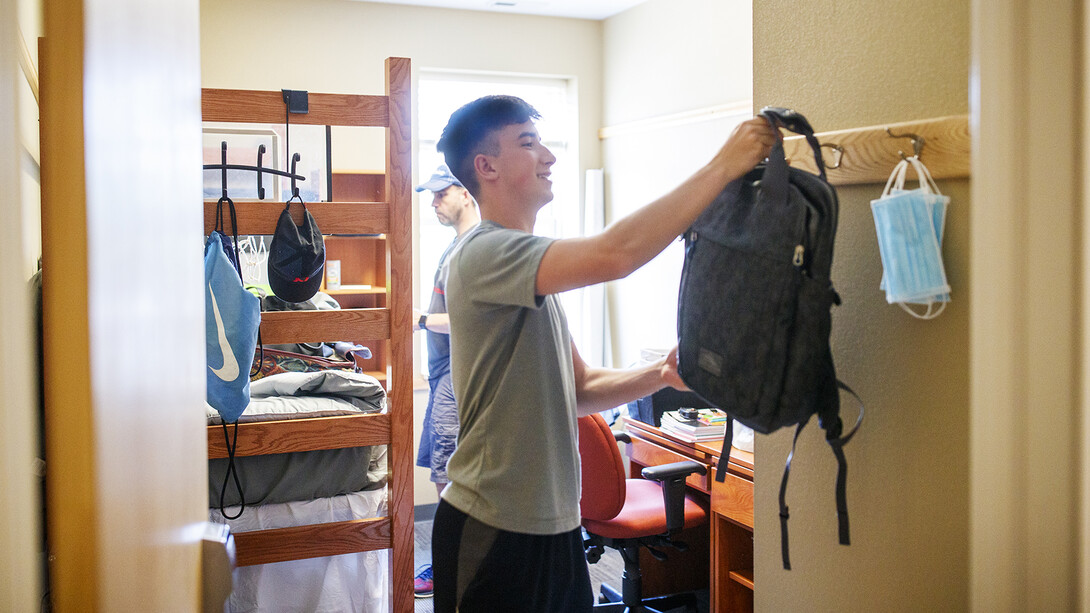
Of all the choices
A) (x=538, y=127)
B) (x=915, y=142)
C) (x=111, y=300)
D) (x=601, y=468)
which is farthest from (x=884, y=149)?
(x=538, y=127)

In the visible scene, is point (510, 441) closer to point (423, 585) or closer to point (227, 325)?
point (227, 325)

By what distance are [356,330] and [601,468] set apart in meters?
0.97

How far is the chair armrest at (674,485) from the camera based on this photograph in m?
2.78

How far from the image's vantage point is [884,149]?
3.30ft

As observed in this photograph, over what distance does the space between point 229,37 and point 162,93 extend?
4187mm

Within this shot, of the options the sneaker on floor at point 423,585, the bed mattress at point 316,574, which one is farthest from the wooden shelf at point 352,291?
the bed mattress at point 316,574

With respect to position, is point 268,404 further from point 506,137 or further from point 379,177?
point 379,177

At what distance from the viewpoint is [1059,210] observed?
67 centimetres

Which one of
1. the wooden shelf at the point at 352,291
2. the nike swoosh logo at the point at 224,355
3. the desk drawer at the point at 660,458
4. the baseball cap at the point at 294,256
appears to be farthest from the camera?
the wooden shelf at the point at 352,291

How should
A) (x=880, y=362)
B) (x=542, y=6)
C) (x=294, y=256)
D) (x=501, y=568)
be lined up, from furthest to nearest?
(x=542, y=6) < (x=294, y=256) < (x=501, y=568) < (x=880, y=362)

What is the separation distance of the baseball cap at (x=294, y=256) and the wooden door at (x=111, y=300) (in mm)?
1685

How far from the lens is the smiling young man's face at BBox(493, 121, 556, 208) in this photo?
1603 mm

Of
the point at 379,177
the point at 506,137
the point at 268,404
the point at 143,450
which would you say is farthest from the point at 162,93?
the point at 379,177

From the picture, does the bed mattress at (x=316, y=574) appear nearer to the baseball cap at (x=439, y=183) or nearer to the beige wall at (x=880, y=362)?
the baseball cap at (x=439, y=183)
